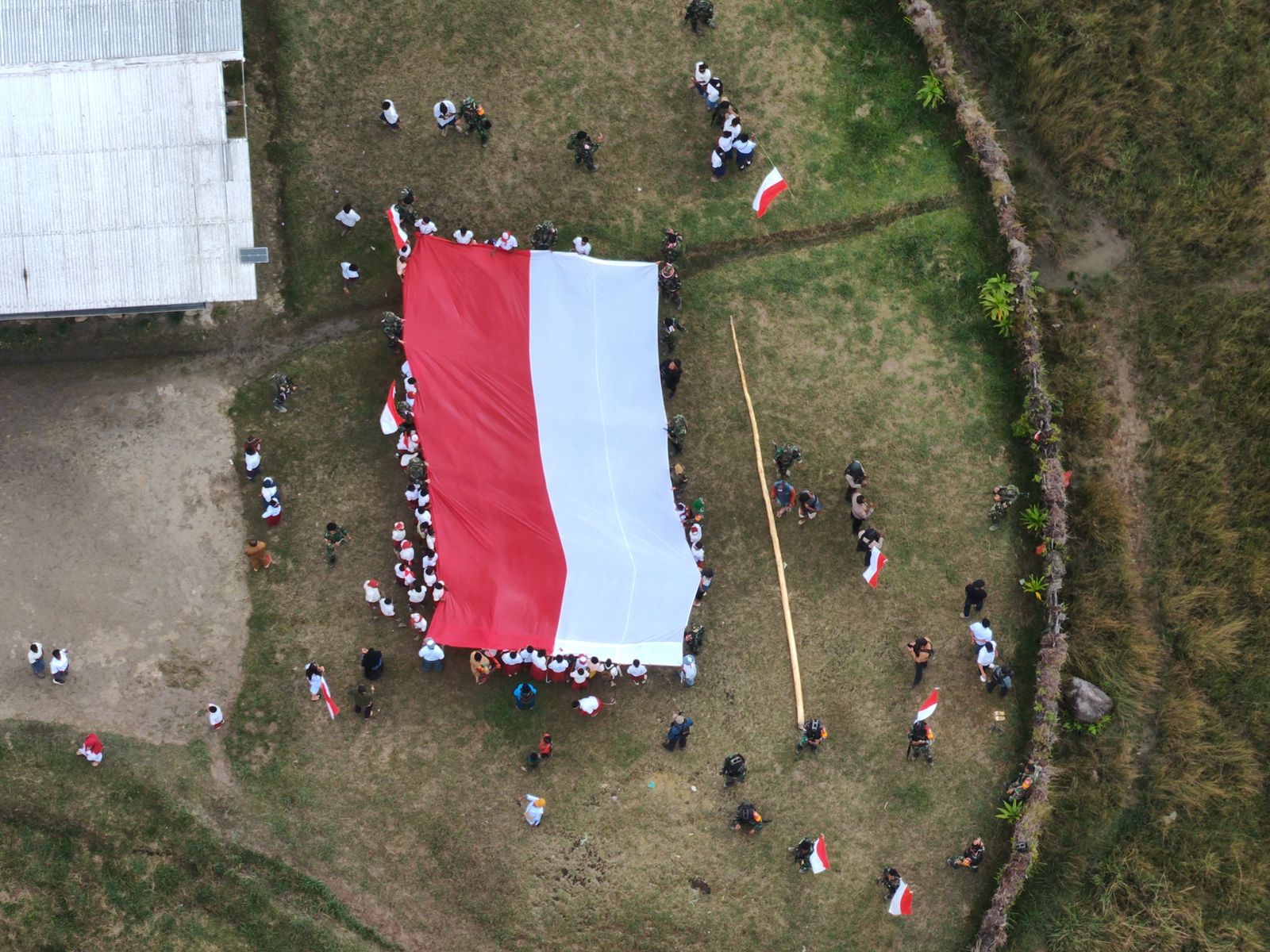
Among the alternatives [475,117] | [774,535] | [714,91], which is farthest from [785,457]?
[475,117]

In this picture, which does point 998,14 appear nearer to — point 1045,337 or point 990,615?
point 1045,337

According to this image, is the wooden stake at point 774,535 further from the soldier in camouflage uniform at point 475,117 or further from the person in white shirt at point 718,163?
the soldier in camouflage uniform at point 475,117

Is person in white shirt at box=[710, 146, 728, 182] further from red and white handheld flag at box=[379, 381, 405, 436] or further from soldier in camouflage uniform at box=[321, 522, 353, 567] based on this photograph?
soldier in camouflage uniform at box=[321, 522, 353, 567]

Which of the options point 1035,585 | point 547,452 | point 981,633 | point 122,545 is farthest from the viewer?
point 1035,585

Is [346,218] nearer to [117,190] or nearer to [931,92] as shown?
[117,190]

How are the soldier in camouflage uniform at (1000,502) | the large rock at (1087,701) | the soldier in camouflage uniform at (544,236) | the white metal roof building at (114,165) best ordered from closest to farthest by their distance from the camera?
the white metal roof building at (114,165), the large rock at (1087,701), the soldier in camouflage uniform at (1000,502), the soldier in camouflage uniform at (544,236)

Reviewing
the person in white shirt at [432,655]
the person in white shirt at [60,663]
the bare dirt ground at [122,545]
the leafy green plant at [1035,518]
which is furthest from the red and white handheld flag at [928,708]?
the person in white shirt at [60,663]

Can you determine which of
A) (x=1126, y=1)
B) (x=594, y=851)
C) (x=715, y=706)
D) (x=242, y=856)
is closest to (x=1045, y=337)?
(x=1126, y=1)
